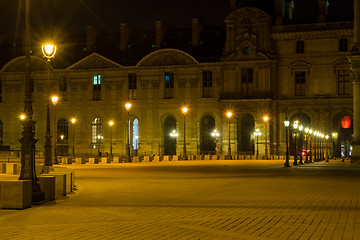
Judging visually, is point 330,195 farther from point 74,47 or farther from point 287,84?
point 74,47

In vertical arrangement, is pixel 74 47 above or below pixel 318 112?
above

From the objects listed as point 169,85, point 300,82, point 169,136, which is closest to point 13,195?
point 300,82

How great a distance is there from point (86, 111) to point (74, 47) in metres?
10.6

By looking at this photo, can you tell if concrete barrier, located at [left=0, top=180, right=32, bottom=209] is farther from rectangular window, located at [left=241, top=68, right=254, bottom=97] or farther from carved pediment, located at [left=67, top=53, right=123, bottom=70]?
carved pediment, located at [left=67, top=53, right=123, bottom=70]

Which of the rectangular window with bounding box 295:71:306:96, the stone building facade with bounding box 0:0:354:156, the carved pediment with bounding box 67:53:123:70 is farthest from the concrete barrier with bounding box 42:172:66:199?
the carved pediment with bounding box 67:53:123:70

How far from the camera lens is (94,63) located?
79.1m

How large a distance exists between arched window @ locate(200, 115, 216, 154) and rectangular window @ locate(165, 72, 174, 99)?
5538mm

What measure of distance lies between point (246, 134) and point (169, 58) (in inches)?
553

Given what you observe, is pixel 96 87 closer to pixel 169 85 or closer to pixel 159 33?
pixel 169 85

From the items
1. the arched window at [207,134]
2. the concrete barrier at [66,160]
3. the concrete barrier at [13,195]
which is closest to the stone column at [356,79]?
the concrete barrier at [66,160]

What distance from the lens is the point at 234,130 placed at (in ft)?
238

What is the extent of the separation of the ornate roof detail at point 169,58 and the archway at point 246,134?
972 cm

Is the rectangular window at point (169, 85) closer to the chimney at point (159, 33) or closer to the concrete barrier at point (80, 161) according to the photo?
the chimney at point (159, 33)

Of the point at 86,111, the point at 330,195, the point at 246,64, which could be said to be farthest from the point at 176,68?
the point at 330,195
